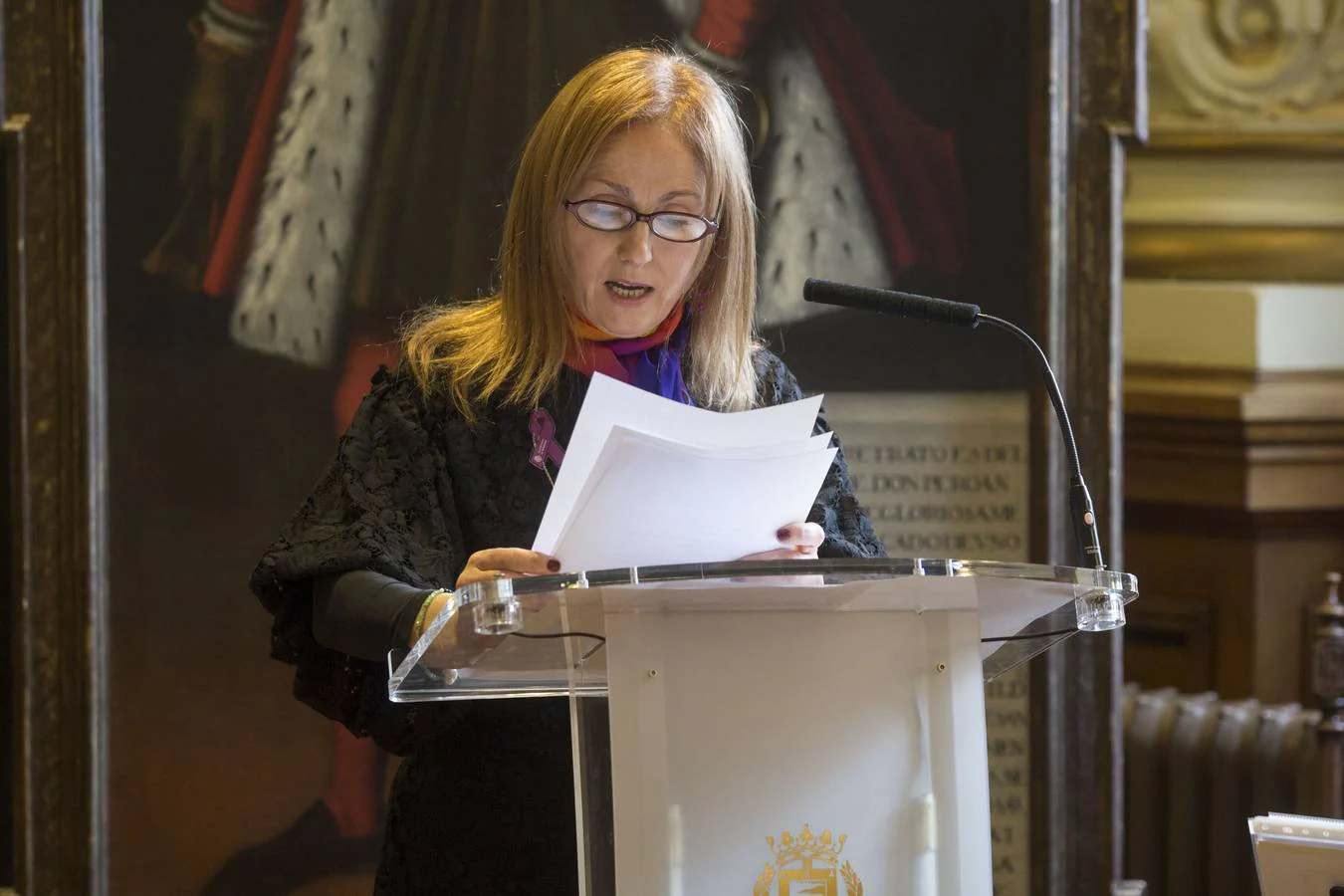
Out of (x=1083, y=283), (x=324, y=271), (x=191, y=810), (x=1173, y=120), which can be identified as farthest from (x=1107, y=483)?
(x=191, y=810)

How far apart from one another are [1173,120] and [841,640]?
290cm

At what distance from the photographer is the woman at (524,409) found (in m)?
1.85

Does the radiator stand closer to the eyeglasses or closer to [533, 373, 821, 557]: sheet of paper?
the eyeglasses

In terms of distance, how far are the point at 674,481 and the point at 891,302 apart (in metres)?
0.43

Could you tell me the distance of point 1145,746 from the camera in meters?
3.76

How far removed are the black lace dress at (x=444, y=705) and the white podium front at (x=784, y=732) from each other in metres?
0.49

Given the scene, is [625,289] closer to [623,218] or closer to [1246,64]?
[623,218]

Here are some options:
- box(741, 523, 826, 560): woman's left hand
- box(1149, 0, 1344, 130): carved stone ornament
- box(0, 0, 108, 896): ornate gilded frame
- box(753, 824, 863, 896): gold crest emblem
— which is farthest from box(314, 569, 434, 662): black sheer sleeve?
box(1149, 0, 1344, 130): carved stone ornament

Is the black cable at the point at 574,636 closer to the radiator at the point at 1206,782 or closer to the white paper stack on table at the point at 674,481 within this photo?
the white paper stack on table at the point at 674,481

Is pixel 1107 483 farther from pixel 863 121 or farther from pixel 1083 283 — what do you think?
pixel 863 121

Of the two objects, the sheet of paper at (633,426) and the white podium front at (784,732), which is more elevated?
the sheet of paper at (633,426)

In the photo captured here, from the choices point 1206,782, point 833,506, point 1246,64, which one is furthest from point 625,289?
point 1246,64

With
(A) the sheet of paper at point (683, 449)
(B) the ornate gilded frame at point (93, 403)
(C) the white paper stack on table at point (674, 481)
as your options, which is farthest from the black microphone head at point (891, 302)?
(B) the ornate gilded frame at point (93, 403)

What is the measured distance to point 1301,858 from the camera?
1.50 meters
